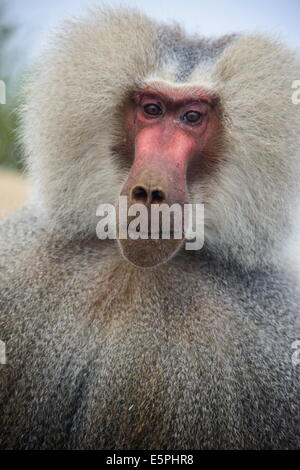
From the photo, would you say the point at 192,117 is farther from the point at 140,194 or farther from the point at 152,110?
the point at 140,194

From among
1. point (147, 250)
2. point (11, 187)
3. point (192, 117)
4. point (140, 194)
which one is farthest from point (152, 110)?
point (11, 187)

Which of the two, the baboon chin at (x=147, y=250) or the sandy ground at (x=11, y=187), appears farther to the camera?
the sandy ground at (x=11, y=187)

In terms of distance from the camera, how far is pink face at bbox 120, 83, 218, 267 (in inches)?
85.2

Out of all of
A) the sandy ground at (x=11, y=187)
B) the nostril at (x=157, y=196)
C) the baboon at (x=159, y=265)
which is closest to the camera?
the nostril at (x=157, y=196)

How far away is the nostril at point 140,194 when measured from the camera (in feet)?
7.04

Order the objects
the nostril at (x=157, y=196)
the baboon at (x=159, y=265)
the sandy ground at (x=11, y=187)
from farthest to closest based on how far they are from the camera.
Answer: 1. the sandy ground at (x=11, y=187)
2. the baboon at (x=159, y=265)
3. the nostril at (x=157, y=196)

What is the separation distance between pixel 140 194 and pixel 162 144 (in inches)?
9.9

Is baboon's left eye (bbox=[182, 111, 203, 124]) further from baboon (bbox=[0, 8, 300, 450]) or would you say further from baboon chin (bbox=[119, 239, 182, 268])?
baboon chin (bbox=[119, 239, 182, 268])

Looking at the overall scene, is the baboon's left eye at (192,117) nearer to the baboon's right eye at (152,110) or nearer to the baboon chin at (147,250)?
the baboon's right eye at (152,110)

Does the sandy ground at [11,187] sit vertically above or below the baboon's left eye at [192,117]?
above

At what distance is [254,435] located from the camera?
232 cm

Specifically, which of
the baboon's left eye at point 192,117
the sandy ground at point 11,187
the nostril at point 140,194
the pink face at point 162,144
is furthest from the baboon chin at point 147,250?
the sandy ground at point 11,187

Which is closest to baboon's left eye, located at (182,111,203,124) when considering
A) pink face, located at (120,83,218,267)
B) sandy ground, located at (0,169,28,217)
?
pink face, located at (120,83,218,267)
